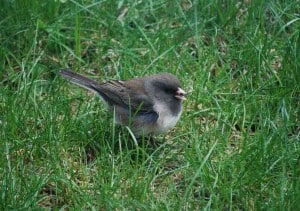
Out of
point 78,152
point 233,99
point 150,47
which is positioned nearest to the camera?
point 78,152

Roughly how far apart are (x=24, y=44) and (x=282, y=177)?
234 centimetres

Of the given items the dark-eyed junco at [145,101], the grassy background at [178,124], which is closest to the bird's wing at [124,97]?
the dark-eyed junco at [145,101]

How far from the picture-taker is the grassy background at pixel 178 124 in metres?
4.23

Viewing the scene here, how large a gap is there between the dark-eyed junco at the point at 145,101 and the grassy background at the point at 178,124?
0.12 m

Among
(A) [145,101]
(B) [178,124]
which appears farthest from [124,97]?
(B) [178,124]

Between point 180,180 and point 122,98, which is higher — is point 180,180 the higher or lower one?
the lower one

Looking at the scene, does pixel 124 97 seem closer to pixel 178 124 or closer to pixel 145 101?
pixel 145 101

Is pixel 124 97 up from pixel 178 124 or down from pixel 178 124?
up

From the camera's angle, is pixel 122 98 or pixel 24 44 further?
pixel 24 44

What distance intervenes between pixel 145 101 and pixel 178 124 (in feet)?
1.02

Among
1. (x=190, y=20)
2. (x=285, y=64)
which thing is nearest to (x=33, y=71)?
(x=190, y=20)

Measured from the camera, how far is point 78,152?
4.66m

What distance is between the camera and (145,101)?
16.0ft

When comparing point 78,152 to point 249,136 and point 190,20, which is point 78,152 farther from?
point 190,20
